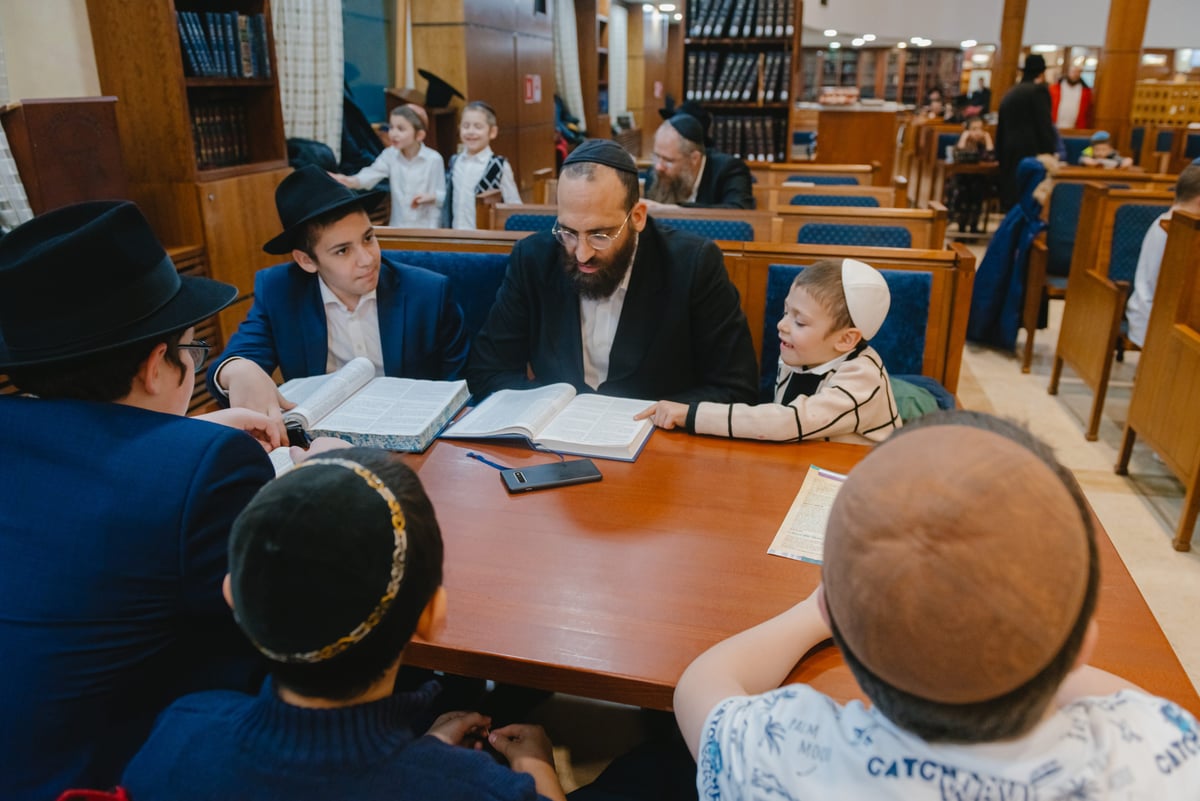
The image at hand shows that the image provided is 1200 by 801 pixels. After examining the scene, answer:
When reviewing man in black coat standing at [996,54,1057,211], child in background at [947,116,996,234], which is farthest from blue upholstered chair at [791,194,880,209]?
child in background at [947,116,996,234]

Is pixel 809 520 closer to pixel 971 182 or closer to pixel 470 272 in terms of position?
pixel 470 272

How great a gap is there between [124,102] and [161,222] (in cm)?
56

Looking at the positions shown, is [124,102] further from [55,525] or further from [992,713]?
[992,713]

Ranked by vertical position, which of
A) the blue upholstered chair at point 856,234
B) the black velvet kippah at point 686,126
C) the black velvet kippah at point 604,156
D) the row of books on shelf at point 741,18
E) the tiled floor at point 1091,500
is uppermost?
the row of books on shelf at point 741,18

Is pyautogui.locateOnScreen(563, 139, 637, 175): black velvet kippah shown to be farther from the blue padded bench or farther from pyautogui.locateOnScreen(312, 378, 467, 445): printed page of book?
the blue padded bench

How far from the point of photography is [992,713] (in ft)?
2.17

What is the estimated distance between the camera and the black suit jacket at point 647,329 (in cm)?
231

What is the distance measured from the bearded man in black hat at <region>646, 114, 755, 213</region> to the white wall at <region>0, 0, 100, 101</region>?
272cm

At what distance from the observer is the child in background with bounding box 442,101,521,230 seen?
495 cm

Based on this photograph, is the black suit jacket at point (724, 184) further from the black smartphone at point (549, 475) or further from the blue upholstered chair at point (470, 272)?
the black smartphone at point (549, 475)

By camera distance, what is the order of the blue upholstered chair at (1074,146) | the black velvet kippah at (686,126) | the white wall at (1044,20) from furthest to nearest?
the white wall at (1044,20) → the blue upholstered chair at (1074,146) → the black velvet kippah at (686,126)

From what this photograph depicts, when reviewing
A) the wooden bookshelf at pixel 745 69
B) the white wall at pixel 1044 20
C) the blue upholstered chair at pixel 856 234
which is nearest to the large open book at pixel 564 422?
the blue upholstered chair at pixel 856 234

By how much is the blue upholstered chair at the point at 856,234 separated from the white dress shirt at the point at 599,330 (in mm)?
1516

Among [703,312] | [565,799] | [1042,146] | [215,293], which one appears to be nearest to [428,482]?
[215,293]
